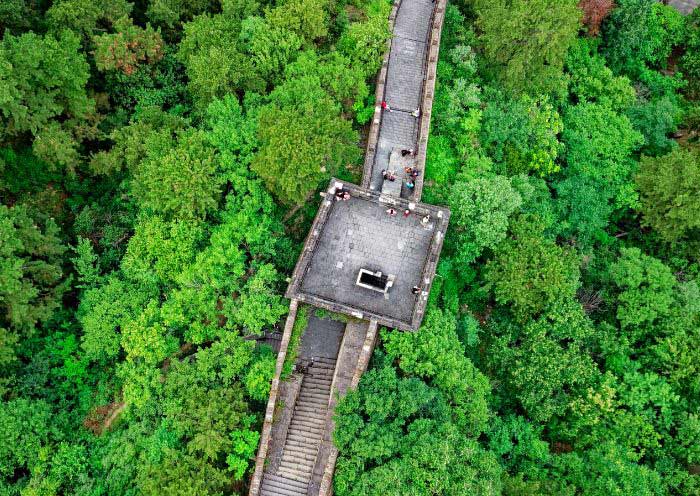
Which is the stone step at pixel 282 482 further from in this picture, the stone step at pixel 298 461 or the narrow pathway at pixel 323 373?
the stone step at pixel 298 461

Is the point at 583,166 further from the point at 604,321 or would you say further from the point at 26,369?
the point at 26,369

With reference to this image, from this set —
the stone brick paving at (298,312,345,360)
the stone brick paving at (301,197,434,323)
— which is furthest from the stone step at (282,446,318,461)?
the stone brick paving at (301,197,434,323)

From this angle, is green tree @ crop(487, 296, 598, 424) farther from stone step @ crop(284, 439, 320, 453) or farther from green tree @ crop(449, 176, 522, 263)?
stone step @ crop(284, 439, 320, 453)

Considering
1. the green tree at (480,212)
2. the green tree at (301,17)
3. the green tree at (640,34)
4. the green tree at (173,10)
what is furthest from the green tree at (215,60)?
the green tree at (640,34)

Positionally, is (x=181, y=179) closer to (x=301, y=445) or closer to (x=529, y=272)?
(x=301, y=445)

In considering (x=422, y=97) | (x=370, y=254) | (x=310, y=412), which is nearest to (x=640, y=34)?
(x=422, y=97)

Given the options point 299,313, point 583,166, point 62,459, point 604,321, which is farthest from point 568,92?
point 62,459
